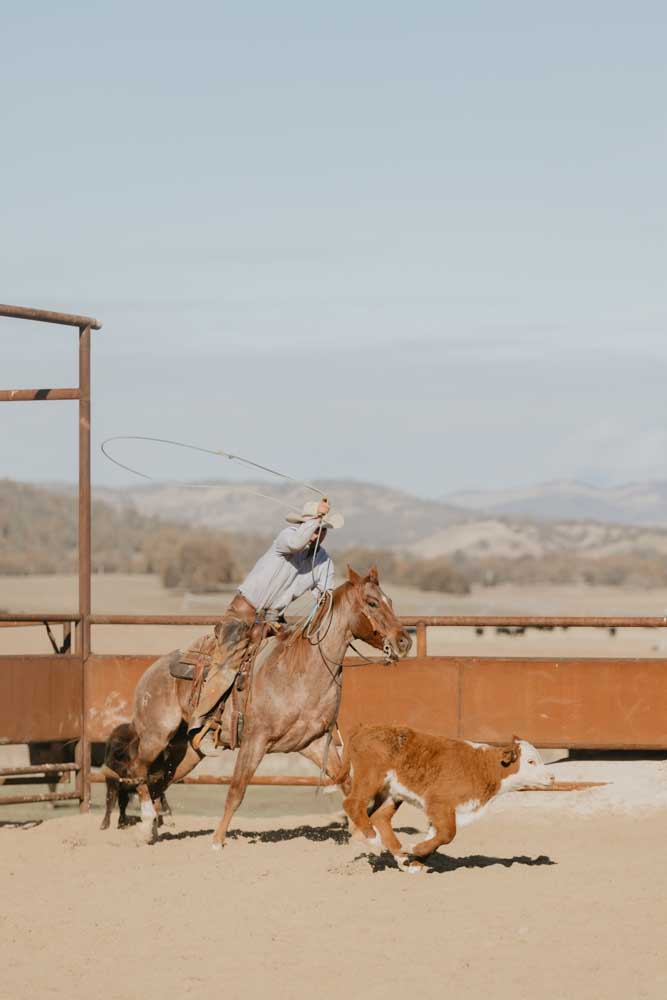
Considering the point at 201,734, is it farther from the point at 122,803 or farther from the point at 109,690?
the point at 109,690

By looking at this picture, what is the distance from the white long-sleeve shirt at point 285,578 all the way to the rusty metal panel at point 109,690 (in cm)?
207

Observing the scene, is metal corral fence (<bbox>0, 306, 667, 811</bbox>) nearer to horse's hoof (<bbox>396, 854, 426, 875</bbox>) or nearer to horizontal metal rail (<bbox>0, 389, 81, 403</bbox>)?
horizontal metal rail (<bbox>0, 389, 81, 403</bbox>)

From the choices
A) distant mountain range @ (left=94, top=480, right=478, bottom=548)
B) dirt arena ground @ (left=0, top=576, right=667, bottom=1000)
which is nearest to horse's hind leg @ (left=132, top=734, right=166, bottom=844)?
dirt arena ground @ (left=0, top=576, right=667, bottom=1000)

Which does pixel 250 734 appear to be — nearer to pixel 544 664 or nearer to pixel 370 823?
pixel 370 823

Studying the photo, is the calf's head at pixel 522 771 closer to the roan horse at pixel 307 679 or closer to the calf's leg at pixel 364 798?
the calf's leg at pixel 364 798

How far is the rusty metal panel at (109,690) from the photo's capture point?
1279cm

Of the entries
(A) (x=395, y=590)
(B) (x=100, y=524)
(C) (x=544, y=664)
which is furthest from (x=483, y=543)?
(C) (x=544, y=664)

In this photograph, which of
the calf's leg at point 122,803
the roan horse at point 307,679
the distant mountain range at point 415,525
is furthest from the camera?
the distant mountain range at point 415,525

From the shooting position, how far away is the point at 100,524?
98500mm

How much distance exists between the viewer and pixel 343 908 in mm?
8891

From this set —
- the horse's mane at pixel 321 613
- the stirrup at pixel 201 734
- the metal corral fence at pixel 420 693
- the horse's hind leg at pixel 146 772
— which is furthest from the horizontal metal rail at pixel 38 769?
the horse's mane at pixel 321 613

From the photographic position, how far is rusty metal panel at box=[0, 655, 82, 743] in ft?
40.1

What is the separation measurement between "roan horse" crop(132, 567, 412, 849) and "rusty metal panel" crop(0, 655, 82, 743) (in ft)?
5.42

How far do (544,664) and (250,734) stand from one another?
2.90 m
